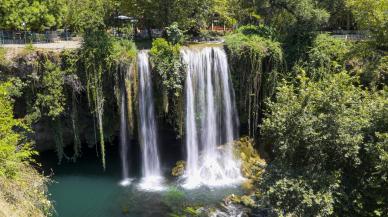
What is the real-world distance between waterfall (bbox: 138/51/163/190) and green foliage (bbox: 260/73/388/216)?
346 inches

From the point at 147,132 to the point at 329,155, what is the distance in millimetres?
11213

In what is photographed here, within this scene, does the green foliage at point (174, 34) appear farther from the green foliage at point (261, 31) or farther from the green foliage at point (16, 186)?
the green foliage at point (16, 186)

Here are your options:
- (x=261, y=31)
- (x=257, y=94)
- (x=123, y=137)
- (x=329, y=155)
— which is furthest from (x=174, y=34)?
(x=329, y=155)

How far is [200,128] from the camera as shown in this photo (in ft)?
76.9

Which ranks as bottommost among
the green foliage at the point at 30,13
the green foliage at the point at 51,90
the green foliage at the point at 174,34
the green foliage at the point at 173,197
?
the green foliage at the point at 173,197

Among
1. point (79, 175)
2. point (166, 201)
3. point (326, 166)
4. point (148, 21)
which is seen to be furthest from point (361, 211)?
point (148, 21)

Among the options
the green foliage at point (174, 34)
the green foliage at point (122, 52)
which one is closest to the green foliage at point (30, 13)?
the green foliage at point (122, 52)

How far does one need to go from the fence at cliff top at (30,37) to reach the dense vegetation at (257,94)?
0.66 meters

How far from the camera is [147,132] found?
22703mm

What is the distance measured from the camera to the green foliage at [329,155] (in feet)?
44.6

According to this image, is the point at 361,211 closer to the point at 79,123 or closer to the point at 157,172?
the point at 157,172

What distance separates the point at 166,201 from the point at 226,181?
4.14m

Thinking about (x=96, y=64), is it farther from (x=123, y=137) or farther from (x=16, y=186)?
(x=16, y=186)

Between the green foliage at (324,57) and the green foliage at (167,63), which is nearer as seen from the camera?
the green foliage at (167,63)
